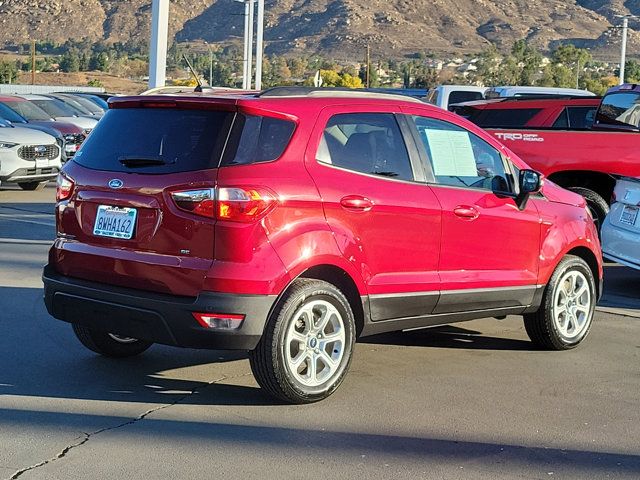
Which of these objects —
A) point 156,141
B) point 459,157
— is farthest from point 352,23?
point 156,141

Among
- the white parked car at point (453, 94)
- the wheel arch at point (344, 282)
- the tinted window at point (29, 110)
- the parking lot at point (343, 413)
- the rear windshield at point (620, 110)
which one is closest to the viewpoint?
the parking lot at point (343, 413)

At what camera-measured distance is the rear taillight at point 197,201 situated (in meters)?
6.10

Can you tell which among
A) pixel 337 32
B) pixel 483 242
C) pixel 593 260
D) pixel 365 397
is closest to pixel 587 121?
pixel 593 260

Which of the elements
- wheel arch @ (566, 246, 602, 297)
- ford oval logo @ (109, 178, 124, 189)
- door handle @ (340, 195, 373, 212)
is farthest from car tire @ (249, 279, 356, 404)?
wheel arch @ (566, 246, 602, 297)

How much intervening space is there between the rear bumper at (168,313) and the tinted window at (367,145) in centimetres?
108

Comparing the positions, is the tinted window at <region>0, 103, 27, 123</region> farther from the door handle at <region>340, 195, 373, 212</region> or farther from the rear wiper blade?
the door handle at <region>340, 195, 373, 212</region>

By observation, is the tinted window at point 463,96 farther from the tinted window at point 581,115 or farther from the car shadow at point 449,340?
the car shadow at point 449,340

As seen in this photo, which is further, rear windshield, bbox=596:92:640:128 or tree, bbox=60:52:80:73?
tree, bbox=60:52:80:73

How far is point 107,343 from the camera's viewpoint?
748 cm

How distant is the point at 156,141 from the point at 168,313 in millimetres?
1066

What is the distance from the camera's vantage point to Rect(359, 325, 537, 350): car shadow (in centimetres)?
839

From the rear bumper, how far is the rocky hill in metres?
94.2

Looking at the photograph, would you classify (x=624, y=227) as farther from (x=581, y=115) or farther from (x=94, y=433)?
(x=94, y=433)

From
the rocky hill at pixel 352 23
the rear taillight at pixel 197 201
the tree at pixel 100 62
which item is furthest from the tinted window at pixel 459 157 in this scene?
the tree at pixel 100 62
